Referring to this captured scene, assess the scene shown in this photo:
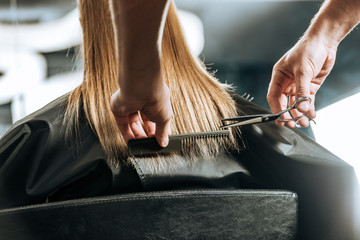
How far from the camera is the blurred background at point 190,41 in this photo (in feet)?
8.61

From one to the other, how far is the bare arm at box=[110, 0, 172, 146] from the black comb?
0.41 ft

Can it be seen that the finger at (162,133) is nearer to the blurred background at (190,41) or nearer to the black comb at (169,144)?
the black comb at (169,144)

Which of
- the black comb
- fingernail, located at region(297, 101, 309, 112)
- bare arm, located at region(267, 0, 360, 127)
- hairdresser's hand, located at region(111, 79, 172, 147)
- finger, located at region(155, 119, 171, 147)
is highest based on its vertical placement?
bare arm, located at region(267, 0, 360, 127)

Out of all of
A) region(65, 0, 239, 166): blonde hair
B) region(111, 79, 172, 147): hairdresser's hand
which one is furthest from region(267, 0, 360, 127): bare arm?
region(111, 79, 172, 147): hairdresser's hand

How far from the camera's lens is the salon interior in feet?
8.61

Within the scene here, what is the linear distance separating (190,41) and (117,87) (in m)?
1.91

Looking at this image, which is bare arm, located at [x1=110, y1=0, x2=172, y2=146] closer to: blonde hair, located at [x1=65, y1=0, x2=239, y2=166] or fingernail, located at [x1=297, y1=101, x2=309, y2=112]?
blonde hair, located at [x1=65, y1=0, x2=239, y2=166]

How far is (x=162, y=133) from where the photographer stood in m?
0.61

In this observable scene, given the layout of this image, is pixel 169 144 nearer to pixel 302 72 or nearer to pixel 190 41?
pixel 302 72

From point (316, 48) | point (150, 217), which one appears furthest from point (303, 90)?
point (150, 217)

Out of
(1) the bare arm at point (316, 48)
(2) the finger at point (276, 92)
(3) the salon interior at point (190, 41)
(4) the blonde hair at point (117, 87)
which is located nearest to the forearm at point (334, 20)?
(1) the bare arm at point (316, 48)

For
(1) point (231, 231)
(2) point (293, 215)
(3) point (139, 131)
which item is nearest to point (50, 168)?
(3) point (139, 131)

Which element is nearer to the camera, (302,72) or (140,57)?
(140,57)

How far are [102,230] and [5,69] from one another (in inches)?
95.2
